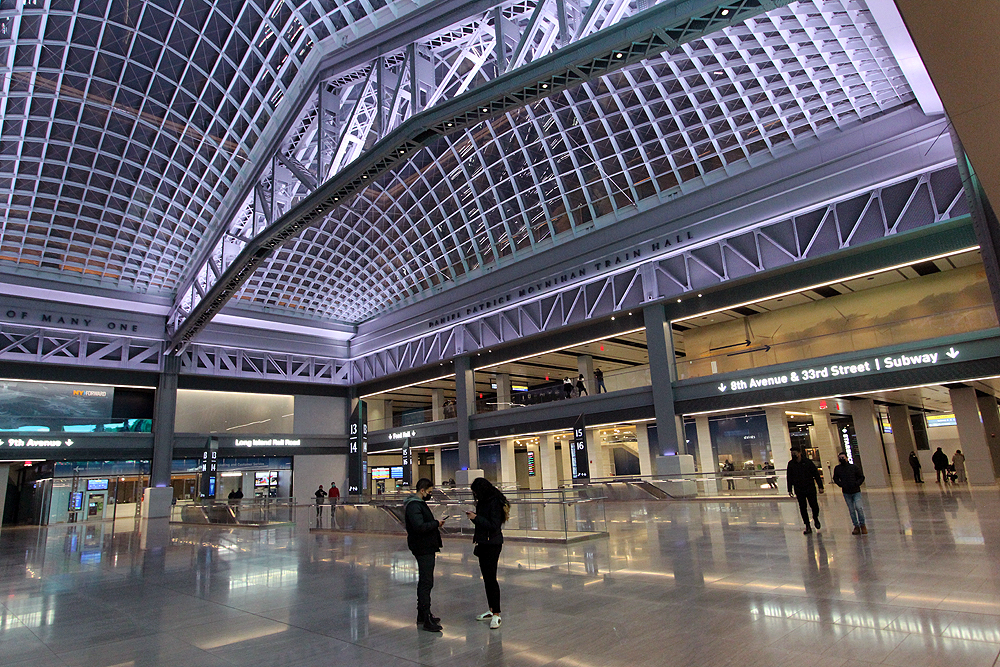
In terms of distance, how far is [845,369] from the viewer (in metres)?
25.0

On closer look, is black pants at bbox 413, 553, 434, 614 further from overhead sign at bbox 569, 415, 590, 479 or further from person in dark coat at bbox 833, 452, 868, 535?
overhead sign at bbox 569, 415, 590, 479

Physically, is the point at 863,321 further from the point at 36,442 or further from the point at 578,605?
the point at 36,442

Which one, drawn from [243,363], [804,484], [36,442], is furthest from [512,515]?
[243,363]

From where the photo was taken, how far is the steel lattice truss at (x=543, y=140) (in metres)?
23.3

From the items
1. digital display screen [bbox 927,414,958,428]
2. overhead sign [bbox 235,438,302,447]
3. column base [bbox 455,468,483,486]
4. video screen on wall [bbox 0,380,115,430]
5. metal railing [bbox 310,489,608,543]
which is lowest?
metal railing [bbox 310,489,608,543]

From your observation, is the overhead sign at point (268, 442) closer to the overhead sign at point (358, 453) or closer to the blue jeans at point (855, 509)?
the overhead sign at point (358, 453)

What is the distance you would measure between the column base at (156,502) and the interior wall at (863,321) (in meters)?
35.8

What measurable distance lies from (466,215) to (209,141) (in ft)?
51.0

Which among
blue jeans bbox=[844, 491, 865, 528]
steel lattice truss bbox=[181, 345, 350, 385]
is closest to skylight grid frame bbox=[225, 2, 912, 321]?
steel lattice truss bbox=[181, 345, 350, 385]

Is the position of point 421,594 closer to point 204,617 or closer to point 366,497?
point 204,617

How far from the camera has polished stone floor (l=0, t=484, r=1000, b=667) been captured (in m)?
5.28

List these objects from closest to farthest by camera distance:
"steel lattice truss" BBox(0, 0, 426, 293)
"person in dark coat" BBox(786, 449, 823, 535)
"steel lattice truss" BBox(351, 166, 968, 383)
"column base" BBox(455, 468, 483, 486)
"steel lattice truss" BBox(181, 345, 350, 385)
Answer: "person in dark coat" BBox(786, 449, 823, 535)
"steel lattice truss" BBox(0, 0, 426, 293)
"steel lattice truss" BBox(351, 166, 968, 383)
"column base" BBox(455, 468, 483, 486)
"steel lattice truss" BBox(181, 345, 350, 385)

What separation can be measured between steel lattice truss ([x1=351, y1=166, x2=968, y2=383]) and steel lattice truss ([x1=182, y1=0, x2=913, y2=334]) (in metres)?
3.48

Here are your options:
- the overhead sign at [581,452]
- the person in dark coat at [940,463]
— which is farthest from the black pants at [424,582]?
the person in dark coat at [940,463]
